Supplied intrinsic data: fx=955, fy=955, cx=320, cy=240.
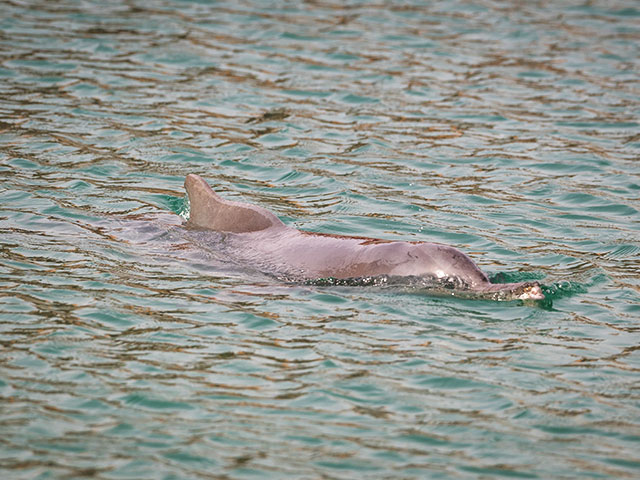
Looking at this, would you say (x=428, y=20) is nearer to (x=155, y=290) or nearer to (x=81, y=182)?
(x=81, y=182)

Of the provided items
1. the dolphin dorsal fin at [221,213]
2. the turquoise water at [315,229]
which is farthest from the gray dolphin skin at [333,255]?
the turquoise water at [315,229]

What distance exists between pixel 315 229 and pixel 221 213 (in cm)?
110

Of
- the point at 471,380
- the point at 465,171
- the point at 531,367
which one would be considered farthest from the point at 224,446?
the point at 465,171

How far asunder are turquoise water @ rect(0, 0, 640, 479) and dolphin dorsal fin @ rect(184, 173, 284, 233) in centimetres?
36

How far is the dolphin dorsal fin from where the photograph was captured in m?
8.57

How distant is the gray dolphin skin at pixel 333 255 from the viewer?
7320 millimetres

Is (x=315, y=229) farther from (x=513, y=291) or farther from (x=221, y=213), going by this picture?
(x=513, y=291)

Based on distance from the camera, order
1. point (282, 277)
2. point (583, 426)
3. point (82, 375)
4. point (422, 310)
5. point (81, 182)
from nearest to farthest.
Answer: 1. point (583, 426)
2. point (82, 375)
3. point (422, 310)
4. point (282, 277)
5. point (81, 182)

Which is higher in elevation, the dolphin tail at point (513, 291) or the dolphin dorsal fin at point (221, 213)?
the dolphin dorsal fin at point (221, 213)

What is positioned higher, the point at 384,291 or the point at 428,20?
the point at 428,20

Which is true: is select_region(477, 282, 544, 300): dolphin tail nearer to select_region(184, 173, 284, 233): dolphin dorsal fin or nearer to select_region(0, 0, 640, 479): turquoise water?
select_region(0, 0, 640, 479): turquoise water

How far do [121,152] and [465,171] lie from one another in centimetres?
416

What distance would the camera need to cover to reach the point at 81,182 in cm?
1044

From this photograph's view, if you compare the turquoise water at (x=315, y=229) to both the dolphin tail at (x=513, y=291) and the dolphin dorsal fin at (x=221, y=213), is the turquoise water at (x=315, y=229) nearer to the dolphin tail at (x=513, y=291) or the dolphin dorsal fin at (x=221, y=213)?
the dolphin tail at (x=513, y=291)
